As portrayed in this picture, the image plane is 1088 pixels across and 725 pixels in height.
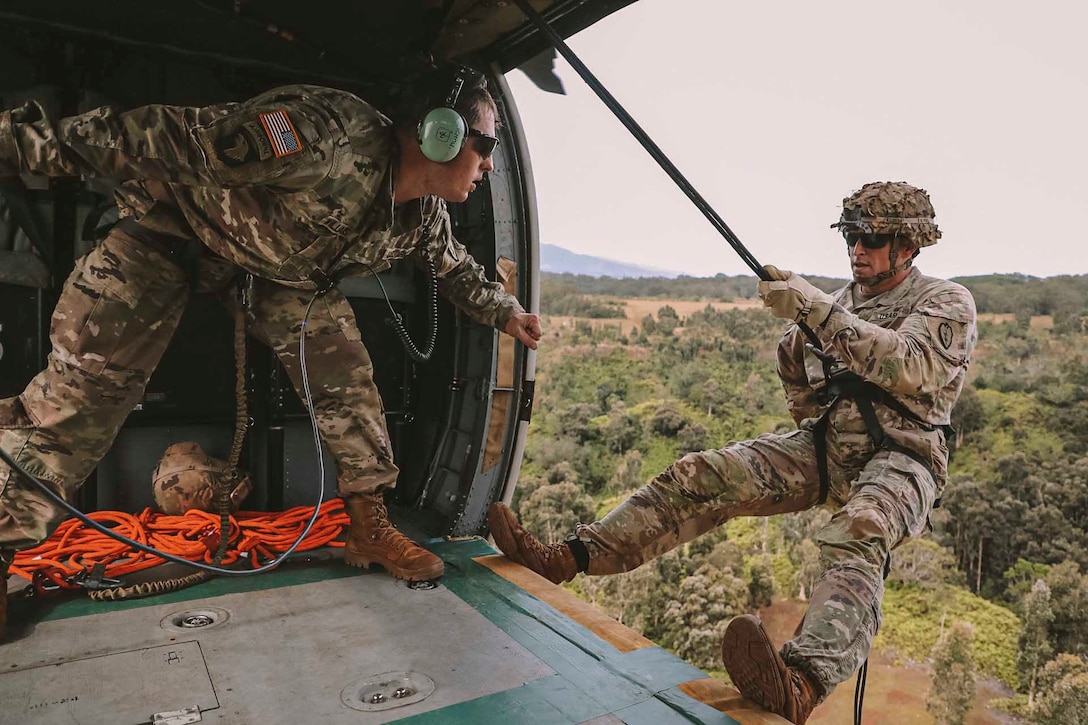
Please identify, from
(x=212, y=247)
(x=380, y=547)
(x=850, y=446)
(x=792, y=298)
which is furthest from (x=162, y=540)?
(x=850, y=446)

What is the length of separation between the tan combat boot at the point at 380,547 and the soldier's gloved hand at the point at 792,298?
4.33 feet

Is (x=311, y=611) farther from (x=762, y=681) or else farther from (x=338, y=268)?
(x=762, y=681)

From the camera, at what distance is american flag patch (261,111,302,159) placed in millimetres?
1643

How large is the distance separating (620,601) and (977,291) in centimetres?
2476

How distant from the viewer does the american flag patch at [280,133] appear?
164 cm

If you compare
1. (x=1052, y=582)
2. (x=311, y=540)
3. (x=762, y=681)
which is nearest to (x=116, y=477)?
(x=311, y=540)

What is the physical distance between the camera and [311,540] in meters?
2.44

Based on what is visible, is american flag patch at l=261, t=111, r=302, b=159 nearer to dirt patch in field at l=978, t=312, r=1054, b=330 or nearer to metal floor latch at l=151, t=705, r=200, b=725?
metal floor latch at l=151, t=705, r=200, b=725

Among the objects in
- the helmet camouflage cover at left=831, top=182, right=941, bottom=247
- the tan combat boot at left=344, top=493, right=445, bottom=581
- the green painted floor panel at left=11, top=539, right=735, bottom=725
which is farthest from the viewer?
the helmet camouflage cover at left=831, top=182, right=941, bottom=247

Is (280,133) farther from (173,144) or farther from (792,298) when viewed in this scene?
(792,298)

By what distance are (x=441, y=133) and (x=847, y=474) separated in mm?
1794

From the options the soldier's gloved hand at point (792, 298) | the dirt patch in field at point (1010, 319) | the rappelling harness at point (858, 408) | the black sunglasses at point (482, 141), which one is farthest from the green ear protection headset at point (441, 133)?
the dirt patch in field at point (1010, 319)

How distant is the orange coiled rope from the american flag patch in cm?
128

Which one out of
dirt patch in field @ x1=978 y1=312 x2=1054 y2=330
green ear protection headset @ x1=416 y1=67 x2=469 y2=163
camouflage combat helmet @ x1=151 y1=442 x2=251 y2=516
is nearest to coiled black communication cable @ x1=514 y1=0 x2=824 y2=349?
green ear protection headset @ x1=416 y1=67 x2=469 y2=163
